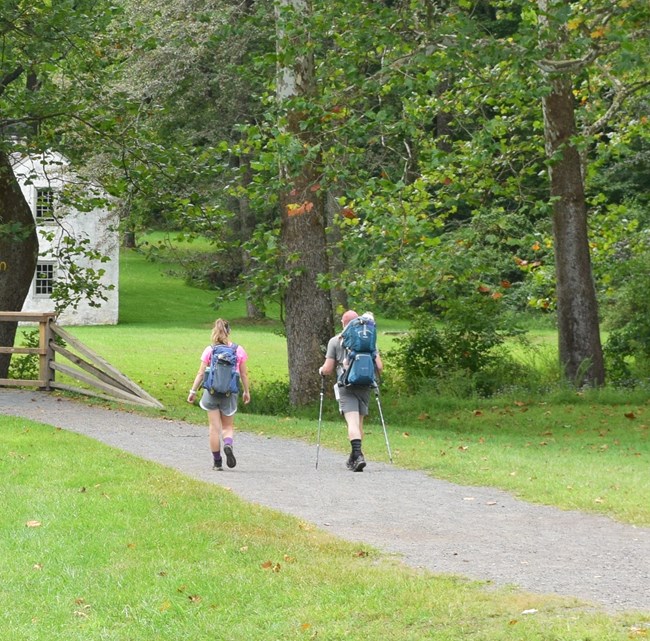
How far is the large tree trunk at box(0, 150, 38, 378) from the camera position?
2439 centimetres

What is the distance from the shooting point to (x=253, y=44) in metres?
39.1

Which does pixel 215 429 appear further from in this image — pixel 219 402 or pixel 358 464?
pixel 358 464

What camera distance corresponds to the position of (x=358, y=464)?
13.5 metres

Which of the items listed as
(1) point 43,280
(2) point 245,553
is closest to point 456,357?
(2) point 245,553

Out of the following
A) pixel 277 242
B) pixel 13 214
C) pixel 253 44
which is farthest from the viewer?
pixel 253 44

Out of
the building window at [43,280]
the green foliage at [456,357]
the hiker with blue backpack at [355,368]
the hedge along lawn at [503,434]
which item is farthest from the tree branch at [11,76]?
the building window at [43,280]

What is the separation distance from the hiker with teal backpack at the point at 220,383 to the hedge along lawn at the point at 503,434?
2.12 m

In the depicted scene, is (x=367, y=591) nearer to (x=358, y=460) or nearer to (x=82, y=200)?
(x=358, y=460)

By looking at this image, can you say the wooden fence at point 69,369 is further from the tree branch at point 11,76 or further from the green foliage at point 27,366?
the tree branch at point 11,76

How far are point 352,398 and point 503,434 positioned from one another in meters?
5.69

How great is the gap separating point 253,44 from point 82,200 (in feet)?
52.7

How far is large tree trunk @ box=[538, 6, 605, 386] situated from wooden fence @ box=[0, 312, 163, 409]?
8.15 m

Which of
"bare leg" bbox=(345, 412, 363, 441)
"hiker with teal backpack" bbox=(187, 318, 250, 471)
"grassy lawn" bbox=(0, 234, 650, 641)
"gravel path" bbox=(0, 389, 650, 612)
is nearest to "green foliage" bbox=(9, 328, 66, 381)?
"grassy lawn" bbox=(0, 234, 650, 641)

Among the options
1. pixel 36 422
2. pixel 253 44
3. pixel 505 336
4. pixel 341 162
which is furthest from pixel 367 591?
pixel 253 44
